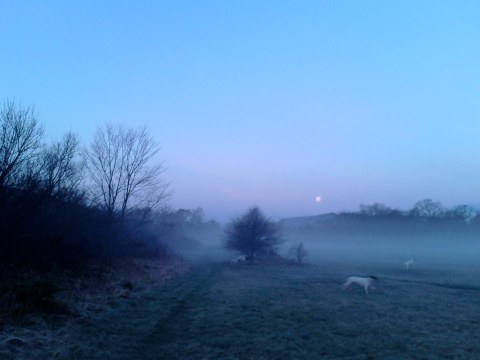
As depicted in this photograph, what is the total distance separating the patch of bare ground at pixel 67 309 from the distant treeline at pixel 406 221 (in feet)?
327

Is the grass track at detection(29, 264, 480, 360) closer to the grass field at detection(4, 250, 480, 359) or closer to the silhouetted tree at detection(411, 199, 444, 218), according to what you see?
the grass field at detection(4, 250, 480, 359)

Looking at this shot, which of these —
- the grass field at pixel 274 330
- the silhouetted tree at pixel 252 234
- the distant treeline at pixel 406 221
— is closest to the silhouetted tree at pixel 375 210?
the distant treeline at pixel 406 221

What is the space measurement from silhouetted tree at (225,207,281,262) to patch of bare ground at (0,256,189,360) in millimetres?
34680

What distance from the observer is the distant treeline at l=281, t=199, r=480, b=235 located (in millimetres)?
116000

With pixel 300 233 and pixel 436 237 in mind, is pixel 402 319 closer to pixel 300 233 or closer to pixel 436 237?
pixel 436 237

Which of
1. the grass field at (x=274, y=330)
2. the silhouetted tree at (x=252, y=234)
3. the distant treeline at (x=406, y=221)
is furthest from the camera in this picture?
the distant treeline at (x=406, y=221)

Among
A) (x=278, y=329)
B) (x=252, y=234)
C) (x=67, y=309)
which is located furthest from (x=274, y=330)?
(x=252, y=234)

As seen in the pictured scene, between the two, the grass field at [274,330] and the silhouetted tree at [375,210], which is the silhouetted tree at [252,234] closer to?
the grass field at [274,330]

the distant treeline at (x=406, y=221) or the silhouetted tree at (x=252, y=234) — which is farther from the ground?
the distant treeline at (x=406, y=221)

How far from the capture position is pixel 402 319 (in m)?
12.4

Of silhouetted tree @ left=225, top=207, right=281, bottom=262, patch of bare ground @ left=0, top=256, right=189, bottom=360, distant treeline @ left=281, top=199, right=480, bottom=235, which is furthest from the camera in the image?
distant treeline @ left=281, top=199, right=480, bottom=235

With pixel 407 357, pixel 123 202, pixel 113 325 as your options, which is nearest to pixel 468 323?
pixel 407 357

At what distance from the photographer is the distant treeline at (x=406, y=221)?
4567 inches

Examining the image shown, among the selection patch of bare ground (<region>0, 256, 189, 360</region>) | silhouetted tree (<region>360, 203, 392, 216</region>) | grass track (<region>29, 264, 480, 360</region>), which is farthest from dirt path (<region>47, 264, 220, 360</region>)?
silhouetted tree (<region>360, 203, 392, 216</region>)
